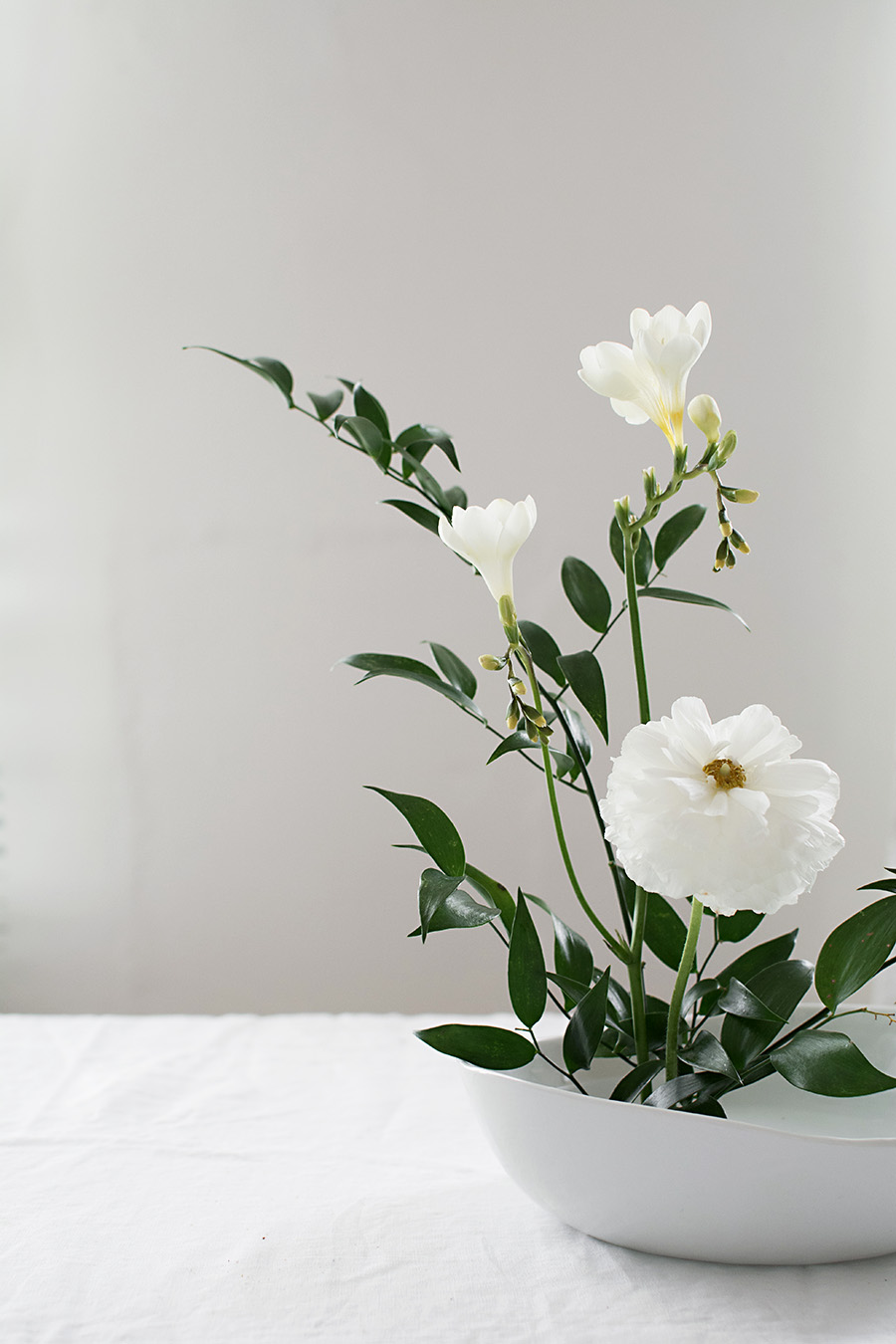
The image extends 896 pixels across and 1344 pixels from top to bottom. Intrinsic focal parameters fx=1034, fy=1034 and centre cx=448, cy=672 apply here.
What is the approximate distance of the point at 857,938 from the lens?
20.5 inches

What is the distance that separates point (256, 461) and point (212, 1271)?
1384 millimetres

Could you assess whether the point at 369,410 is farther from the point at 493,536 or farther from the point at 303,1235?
the point at 303,1235

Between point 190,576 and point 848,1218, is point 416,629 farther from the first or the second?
point 848,1218

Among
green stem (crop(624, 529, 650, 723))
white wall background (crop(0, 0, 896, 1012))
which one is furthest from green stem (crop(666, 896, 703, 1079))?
white wall background (crop(0, 0, 896, 1012))

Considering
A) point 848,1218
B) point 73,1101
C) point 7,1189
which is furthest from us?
point 73,1101

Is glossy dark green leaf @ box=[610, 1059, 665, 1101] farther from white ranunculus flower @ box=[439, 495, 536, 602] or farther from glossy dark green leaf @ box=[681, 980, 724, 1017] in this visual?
white ranunculus flower @ box=[439, 495, 536, 602]

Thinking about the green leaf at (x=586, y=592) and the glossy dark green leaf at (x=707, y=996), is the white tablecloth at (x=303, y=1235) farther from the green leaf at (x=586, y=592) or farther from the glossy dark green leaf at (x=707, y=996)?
the green leaf at (x=586, y=592)

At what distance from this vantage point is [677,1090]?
51cm

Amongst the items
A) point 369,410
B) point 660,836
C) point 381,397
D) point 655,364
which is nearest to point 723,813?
point 660,836

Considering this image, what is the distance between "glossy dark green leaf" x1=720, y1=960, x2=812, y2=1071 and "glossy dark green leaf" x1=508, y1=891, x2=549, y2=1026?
98mm

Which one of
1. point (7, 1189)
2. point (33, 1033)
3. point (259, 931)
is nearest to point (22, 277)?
point (259, 931)

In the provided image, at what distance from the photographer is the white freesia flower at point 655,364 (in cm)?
53

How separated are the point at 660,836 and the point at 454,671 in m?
0.23

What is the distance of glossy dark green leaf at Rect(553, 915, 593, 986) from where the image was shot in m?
0.60
